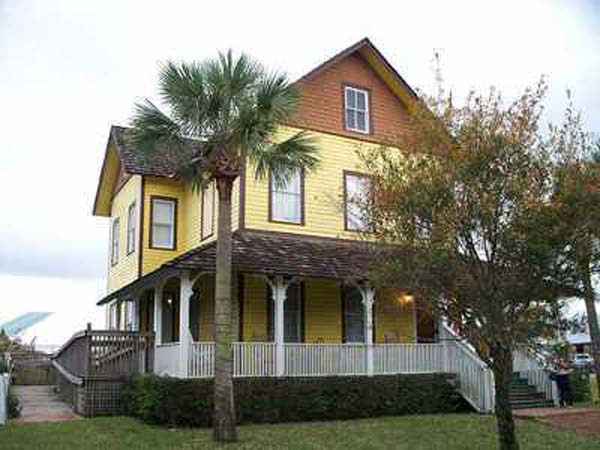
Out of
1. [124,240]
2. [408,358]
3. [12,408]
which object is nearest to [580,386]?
[408,358]

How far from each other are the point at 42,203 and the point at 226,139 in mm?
14411

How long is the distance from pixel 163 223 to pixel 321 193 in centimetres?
527

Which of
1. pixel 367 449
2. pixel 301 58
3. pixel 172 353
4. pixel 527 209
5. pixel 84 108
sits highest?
pixel 301 58

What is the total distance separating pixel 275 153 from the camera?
48.4 feet

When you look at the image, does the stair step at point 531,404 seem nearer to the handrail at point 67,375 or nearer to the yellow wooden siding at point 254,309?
the yellow wooden siding at point 254,309

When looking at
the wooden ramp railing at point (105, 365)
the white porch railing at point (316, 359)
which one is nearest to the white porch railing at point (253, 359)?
the white porch railing at point (316, 359)

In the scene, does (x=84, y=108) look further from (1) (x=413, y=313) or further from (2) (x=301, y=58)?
(1) (x=413, y=313)

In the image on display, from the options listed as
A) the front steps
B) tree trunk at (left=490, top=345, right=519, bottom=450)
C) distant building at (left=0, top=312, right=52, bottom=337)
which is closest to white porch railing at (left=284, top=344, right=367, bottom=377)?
the front steps

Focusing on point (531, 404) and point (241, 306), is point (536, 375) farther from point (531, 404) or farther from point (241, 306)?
point (241, 306)

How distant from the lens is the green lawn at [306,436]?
1286 cm

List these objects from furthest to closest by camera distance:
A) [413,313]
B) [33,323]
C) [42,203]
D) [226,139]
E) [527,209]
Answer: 1. [33,323]
2. [42,203]
3. [413,313]
4. [226,139]
5. [527,209]

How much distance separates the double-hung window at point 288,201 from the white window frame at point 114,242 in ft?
26.3

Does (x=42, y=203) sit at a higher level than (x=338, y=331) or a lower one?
higher

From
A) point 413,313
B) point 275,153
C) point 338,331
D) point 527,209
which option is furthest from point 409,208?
point 413,313
